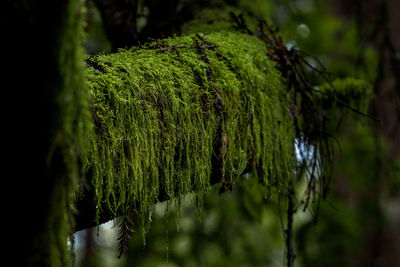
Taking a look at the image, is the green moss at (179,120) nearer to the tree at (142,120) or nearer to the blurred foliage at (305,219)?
the tree at (142,120)

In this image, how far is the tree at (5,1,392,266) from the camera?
0.72m

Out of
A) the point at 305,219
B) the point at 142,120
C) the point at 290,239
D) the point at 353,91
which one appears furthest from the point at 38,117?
the point at 305,219

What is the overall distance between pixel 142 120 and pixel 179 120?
161mm

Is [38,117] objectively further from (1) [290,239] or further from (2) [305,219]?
(2) [305,219]

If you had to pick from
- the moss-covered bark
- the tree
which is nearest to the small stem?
the tree

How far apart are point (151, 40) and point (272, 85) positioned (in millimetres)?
650

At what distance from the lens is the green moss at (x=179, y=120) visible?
1.32 m

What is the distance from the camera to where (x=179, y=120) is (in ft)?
4.76

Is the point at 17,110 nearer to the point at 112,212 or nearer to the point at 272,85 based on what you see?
the point at 112,212

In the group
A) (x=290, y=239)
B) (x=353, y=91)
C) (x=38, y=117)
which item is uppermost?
(x=353, y=91)

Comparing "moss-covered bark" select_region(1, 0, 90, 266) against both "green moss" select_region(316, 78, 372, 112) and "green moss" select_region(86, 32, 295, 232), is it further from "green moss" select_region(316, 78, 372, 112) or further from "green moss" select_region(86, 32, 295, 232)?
"green moss" select_region(316, 78, 372, 112)

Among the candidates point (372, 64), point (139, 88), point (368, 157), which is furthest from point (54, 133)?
point (372, 64)

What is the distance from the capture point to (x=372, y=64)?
4805mm

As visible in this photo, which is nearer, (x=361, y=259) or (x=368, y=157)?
(x=368, y=157)
